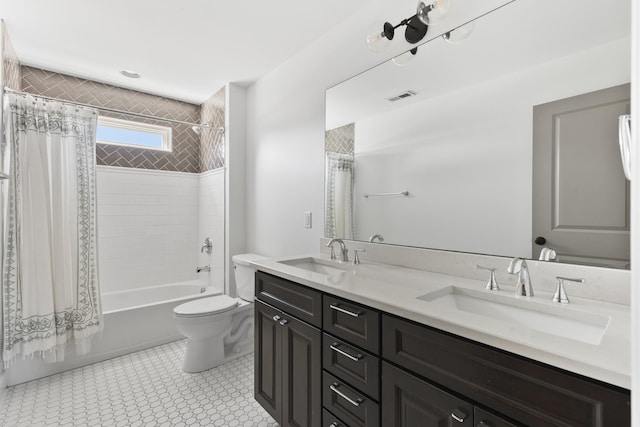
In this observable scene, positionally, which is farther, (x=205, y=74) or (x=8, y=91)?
(x=205, y=74)

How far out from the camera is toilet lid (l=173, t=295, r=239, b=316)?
2250 mm

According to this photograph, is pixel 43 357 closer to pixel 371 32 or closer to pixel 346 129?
pixel 346 129

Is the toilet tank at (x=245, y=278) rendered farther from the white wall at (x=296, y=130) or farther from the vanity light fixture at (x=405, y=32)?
the vanity light fixture at (x=405, y=32)

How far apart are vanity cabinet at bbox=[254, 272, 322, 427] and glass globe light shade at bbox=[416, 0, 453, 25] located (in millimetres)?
1328

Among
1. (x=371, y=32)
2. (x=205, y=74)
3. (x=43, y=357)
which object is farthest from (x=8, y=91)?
(x=371, y=32)

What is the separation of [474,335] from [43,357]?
283 cm

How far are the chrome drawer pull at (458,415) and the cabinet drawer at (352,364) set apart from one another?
27cm

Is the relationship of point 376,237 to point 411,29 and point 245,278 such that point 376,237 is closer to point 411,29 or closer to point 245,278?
point 411,29

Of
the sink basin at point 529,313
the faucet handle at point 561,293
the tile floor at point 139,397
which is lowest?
the tile floor at point 139,397

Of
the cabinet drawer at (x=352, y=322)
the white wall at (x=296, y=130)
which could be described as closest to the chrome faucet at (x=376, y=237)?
the white wall at (x=296, y=130)

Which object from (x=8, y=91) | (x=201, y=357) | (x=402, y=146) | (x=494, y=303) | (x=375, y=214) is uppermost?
(x=8, y=91)

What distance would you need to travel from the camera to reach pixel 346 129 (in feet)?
6.72

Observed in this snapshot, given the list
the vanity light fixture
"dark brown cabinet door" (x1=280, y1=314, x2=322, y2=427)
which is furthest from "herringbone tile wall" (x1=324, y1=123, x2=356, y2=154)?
"dark brown cabinet door" (x1=280, y1=314, x2=322, y2=427)

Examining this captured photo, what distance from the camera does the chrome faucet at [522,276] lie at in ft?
3.51
